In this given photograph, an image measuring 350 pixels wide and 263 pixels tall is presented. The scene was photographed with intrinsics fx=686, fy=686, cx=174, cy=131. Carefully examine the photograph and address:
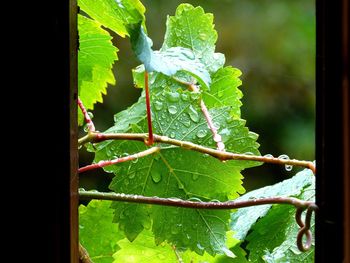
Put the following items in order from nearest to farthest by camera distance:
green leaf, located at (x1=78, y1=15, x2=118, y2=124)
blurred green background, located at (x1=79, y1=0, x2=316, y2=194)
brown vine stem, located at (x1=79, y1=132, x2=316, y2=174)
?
brown vine stem, located at (x1=79, y1=132, x2=316, y2=174) → green leaf, located at (x1=78, y1=15, x2=118, y2=124) → blurred green background, located at (x1=79, y1=0, x2=316, y2=194)

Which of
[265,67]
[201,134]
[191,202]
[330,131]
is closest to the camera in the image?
[330,131]

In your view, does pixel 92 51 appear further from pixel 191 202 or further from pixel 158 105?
pixel 191 202

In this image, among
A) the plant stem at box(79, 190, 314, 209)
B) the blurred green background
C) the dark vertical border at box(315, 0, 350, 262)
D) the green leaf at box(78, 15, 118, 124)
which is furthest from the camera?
the blurred green background

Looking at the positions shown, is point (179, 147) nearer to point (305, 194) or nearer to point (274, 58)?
point (305, 194)
